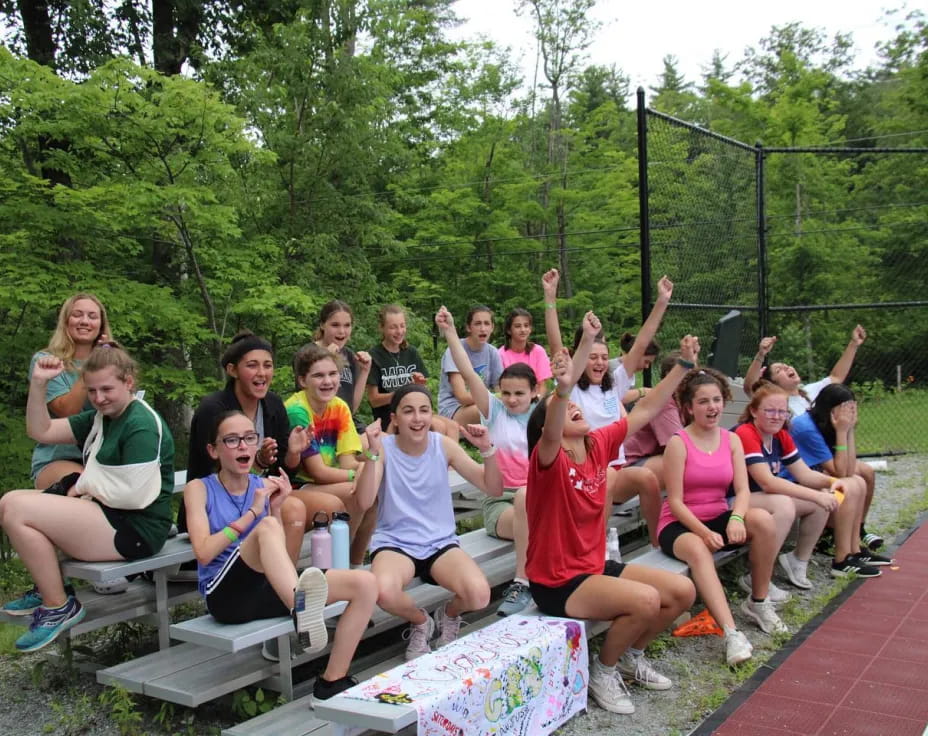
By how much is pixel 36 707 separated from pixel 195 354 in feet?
22.2

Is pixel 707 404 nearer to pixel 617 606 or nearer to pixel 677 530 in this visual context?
pixel 677 530

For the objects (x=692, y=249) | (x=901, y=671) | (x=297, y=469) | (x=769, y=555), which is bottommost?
(x=901, y=671)

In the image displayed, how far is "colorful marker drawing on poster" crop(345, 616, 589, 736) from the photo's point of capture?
2.99m

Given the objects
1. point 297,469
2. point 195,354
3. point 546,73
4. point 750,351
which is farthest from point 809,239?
point 297,469

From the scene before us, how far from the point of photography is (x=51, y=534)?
3.68 meters

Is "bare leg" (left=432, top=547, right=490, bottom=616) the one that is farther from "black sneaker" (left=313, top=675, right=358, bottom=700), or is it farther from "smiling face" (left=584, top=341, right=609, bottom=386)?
"smiling face" (left=584, top=341, right=609, bottom=386)

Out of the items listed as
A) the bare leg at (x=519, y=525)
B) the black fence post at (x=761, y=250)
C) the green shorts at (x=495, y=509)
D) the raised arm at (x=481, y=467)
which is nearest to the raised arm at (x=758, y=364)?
the black fence post at (x=761, y=250)

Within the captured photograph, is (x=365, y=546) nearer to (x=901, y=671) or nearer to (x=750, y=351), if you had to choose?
(x=901, y=671)

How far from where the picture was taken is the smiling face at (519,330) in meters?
6.43

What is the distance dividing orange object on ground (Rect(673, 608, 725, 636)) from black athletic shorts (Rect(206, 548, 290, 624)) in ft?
7.47

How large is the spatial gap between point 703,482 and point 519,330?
203 centimetres

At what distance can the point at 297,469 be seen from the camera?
456 centimetres

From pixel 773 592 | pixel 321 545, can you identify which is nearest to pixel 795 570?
pixel 773 592

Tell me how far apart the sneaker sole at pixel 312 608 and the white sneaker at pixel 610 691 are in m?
1.32
